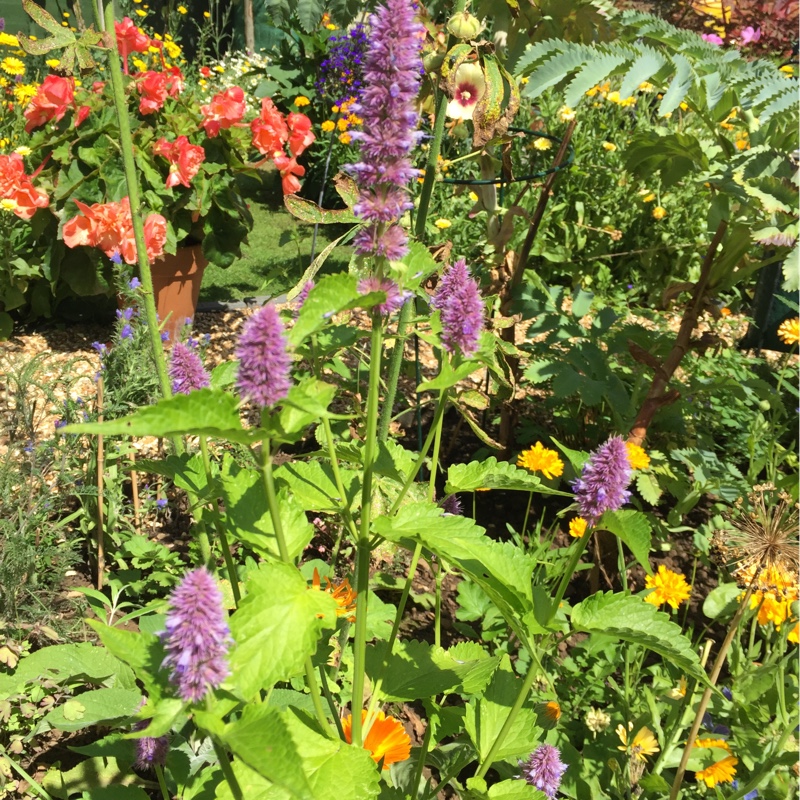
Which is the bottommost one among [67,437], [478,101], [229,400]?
[67,437]

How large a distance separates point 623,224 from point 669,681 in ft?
12.7

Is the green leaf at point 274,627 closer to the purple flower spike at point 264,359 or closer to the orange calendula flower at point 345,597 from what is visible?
the purple flower spike at point 264,359

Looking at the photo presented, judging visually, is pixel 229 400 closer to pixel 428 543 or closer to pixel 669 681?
pixel 428 543

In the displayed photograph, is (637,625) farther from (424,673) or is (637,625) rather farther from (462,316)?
(462,316)

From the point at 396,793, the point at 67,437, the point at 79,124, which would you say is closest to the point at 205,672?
the point at 396,793

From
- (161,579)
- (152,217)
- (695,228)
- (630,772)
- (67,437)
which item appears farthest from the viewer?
(695,228)

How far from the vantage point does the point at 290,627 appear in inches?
34.5

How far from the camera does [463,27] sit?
1516 mm

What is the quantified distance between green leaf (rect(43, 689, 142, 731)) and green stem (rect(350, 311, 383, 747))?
0.52 metres

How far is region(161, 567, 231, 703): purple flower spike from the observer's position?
0.77 metres

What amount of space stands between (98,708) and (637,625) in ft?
3.40

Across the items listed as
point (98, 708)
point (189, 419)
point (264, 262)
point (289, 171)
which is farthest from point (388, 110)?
point (264, 262)

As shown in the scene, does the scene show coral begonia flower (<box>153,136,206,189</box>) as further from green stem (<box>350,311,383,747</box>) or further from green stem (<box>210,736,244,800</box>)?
green stem (<box>210,736,244,800</box>)

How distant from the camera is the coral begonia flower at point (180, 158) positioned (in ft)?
11.0
